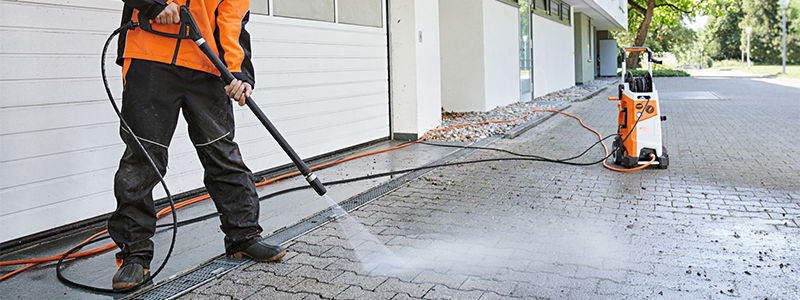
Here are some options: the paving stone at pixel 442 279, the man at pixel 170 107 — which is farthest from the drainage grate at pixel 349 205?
the paving stone at pixel 442 279

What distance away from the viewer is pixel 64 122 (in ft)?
14.2

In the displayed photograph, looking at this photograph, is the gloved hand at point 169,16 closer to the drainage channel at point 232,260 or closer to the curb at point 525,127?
the drainage channel at point 232,260

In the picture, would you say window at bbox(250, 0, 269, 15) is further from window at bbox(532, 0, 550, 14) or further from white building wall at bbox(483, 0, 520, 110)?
window at bbox(532, 0, 550, 14)

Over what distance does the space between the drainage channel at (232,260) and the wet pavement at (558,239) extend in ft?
0.27

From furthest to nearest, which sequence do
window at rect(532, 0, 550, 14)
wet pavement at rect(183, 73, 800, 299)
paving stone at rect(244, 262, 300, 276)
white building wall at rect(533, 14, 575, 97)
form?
white building wall at rect(533, 14, 575, 97), window at rect(532, 0, 550, 14), paving stone at rect(244, 262, 300, 276), wet pavement at rect(183, 73, 800, 299)

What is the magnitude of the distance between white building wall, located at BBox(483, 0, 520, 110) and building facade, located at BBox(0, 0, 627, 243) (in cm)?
6

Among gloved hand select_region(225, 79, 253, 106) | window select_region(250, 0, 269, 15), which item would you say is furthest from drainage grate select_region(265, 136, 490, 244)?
window select_region(250, 0, 269, 15)

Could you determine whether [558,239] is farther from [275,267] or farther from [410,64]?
[410,64]

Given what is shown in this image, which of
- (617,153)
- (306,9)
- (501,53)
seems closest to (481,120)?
(501,53)

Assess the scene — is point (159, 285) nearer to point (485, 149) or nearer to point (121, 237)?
point (121, 237)

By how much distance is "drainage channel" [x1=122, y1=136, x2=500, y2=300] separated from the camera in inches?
130

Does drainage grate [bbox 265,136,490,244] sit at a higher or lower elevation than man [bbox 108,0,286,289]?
lower

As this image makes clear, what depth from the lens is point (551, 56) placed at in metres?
20.1

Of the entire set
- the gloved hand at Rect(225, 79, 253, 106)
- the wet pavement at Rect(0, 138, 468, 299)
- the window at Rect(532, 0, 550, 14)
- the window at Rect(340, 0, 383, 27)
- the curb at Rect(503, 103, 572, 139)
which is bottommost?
the wet pavement at Rect(0, 138, 468, 299)
